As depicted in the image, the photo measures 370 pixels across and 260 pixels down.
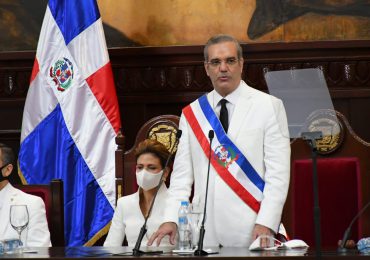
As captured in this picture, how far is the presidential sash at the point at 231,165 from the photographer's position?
12.1ft

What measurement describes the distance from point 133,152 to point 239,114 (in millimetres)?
1278

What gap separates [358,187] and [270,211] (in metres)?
1.12

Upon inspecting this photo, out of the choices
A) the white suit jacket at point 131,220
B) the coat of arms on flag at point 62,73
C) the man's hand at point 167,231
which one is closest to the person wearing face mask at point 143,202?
the white suit jacket at point 131,220

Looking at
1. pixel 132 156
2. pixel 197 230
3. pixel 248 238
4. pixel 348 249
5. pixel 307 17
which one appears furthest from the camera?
pixel 307 17

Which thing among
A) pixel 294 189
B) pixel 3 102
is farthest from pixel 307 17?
pixel 3 102

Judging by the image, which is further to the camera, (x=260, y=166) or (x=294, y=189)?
(x=294, y=189)

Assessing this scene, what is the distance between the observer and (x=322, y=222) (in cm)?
450

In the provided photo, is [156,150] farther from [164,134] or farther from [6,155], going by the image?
[6,155]

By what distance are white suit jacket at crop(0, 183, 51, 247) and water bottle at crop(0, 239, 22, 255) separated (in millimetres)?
763

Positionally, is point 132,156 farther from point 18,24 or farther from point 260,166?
point 18,24

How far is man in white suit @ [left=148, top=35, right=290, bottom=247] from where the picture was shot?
3.65 m

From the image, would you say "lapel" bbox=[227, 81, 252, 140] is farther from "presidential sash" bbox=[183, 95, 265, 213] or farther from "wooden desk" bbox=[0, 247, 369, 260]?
"wooden desk" bbox=[0, 247, 369, 260]

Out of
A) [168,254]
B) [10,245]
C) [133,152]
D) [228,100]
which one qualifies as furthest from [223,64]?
[133,152]

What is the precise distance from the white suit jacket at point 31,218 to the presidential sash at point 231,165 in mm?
1096
